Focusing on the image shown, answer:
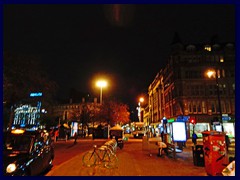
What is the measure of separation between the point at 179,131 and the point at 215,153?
890 centimetres

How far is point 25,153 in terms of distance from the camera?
7445mm

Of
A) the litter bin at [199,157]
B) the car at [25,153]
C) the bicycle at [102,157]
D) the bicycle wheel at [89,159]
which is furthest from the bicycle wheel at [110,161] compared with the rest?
the litter bin at [199,157]

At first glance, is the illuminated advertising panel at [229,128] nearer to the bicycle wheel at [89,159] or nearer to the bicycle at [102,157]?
the bicycle at [102,157]

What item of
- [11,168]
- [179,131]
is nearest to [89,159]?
[11,168]

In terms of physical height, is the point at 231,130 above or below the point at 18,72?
below

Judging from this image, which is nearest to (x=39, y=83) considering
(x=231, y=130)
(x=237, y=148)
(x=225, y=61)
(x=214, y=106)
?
(x=237, y=148)

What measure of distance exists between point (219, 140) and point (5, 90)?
59.5 ft

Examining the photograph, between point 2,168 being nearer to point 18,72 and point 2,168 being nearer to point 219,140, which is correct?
point 219,140

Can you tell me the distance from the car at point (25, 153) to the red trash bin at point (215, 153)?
255 inches

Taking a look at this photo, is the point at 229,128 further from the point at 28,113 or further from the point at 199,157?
the point at 28,113

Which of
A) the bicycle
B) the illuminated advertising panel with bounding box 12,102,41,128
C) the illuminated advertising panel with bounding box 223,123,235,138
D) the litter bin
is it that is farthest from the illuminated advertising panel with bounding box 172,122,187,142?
the illuminated advertising panel with bounding box 12,102,41,128

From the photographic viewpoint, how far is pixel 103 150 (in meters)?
10.8

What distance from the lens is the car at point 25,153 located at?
263 inches

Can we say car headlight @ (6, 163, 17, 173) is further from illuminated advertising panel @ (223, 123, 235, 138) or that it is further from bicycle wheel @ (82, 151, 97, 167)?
illuminated advertising panel @ (223, 123, 235, 138)
